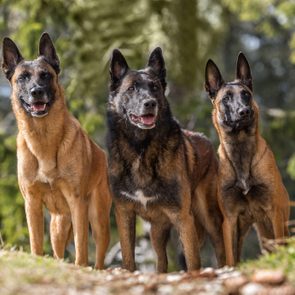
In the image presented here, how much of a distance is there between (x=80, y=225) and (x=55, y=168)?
2.22ft

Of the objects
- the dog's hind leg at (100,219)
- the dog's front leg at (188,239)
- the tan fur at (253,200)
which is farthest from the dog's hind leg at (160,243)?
the tan fur at (253,200)

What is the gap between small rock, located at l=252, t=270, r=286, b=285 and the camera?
15.8 feet

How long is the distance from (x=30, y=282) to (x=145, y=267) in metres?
10.4

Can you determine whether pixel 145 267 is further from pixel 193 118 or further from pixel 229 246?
pixel 229 246

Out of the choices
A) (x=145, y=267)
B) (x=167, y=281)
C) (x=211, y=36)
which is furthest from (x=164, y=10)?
(x=167, y=281)

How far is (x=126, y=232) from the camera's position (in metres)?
7.91

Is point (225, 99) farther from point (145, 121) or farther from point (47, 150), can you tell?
point (47, 150)

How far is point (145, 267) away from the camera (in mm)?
15203

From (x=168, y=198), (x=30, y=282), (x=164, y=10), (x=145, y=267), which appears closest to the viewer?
(x=30, y=282)

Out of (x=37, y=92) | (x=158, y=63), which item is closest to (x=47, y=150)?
(x=37, y=92)

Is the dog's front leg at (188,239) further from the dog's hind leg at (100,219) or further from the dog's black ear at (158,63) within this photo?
the dog's black ear at (158,63)

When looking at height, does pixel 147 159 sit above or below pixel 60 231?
above

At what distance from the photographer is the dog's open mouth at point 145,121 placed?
7590mm

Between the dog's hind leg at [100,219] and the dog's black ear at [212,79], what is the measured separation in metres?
1.71
